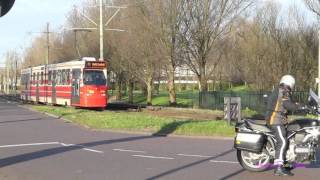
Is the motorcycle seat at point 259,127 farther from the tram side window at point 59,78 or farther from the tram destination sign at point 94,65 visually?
the tram side window at point 59,78

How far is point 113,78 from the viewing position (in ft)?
198

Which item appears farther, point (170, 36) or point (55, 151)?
point (170, 36)

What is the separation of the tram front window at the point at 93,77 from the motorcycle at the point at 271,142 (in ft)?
84.5

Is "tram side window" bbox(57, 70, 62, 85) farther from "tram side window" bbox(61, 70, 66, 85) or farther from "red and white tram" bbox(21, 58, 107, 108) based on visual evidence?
"tram side window" bbox(61, 70, 66, 85)

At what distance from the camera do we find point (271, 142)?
11.3 meters

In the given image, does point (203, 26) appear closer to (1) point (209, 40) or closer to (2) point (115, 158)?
(1) point (209, 40)

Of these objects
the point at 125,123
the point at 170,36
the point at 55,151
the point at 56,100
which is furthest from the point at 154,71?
the point at 55,151

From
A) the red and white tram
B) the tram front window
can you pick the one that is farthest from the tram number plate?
the tram front window

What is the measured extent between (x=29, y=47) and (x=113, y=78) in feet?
159

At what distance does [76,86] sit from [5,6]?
2899 cm

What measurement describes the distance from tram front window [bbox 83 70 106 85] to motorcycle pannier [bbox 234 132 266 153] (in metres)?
26.1

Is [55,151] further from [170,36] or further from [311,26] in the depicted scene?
[311,26]

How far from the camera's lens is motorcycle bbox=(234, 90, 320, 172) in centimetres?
1099

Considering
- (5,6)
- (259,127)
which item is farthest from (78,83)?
(5,6)
